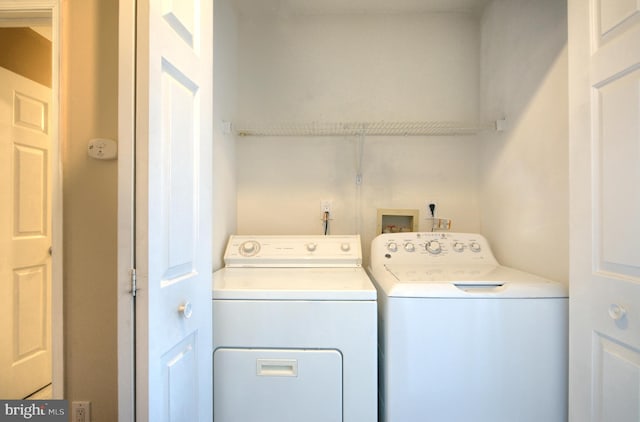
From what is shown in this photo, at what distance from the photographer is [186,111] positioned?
3.15 feet

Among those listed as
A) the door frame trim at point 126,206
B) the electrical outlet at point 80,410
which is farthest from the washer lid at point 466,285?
the electrical outlet at point 80,410

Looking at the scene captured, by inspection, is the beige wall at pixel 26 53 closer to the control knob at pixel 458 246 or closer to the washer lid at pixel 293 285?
the washer lid at pixel 293 285

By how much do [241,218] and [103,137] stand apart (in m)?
1.11

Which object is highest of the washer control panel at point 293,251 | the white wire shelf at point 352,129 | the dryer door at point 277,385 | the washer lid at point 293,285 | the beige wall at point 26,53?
the beige wall at point 26,53

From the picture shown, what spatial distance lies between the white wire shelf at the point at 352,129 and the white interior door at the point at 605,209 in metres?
0.90

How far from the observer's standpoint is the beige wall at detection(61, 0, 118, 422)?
3.37 ft

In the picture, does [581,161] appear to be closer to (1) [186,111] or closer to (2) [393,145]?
(2) [393,145]

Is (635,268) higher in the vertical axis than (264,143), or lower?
lower

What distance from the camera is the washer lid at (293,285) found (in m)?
1.21

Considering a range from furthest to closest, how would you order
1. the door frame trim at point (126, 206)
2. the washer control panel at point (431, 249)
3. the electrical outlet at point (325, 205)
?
the electrical outlet at point (325, 205), the washer control panel at point (431, 249), the door frame trim at point (126, 206)

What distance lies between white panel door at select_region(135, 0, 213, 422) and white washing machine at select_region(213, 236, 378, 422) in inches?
4.1

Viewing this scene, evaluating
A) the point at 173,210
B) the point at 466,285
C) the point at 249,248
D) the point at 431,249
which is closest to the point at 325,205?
the point at 249,248

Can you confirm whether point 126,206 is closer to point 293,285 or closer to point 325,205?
point 293,285

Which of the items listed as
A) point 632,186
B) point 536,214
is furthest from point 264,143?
point 632,186
